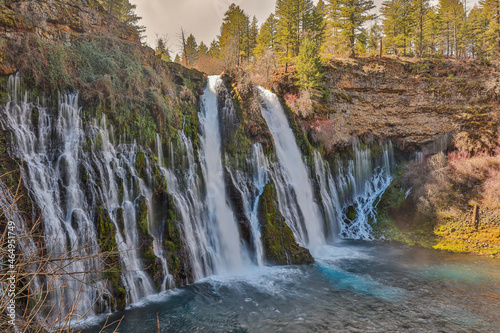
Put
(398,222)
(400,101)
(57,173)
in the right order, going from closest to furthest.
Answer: (57,173) < (398,222) < (400,101)

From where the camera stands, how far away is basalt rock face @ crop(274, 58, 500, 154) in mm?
24750

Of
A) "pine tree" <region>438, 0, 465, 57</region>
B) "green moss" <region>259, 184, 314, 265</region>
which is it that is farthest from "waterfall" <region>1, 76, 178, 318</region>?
"pine tree" <region>438, 0, 465, 57</region>

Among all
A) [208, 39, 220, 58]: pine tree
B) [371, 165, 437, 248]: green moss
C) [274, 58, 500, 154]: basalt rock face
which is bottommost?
[371, 165, 437, 248]: green moss

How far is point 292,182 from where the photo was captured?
18328 mm

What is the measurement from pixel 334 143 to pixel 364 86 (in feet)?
23.1

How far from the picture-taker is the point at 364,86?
26281 mm

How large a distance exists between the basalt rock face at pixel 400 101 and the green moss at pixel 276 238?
35.6 ft

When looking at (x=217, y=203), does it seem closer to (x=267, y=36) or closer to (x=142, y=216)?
(x=142, y=216)

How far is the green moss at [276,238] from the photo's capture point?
14.3 metres

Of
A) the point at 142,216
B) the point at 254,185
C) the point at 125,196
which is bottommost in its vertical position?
the point at 142,216

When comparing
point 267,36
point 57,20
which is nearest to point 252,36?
point 267,36

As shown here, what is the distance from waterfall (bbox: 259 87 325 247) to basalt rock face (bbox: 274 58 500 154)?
3.93 m

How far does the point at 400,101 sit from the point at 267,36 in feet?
72.5

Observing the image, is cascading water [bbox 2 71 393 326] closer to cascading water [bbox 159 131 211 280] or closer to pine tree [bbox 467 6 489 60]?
cascading water [bbox 159 131 211 280]
